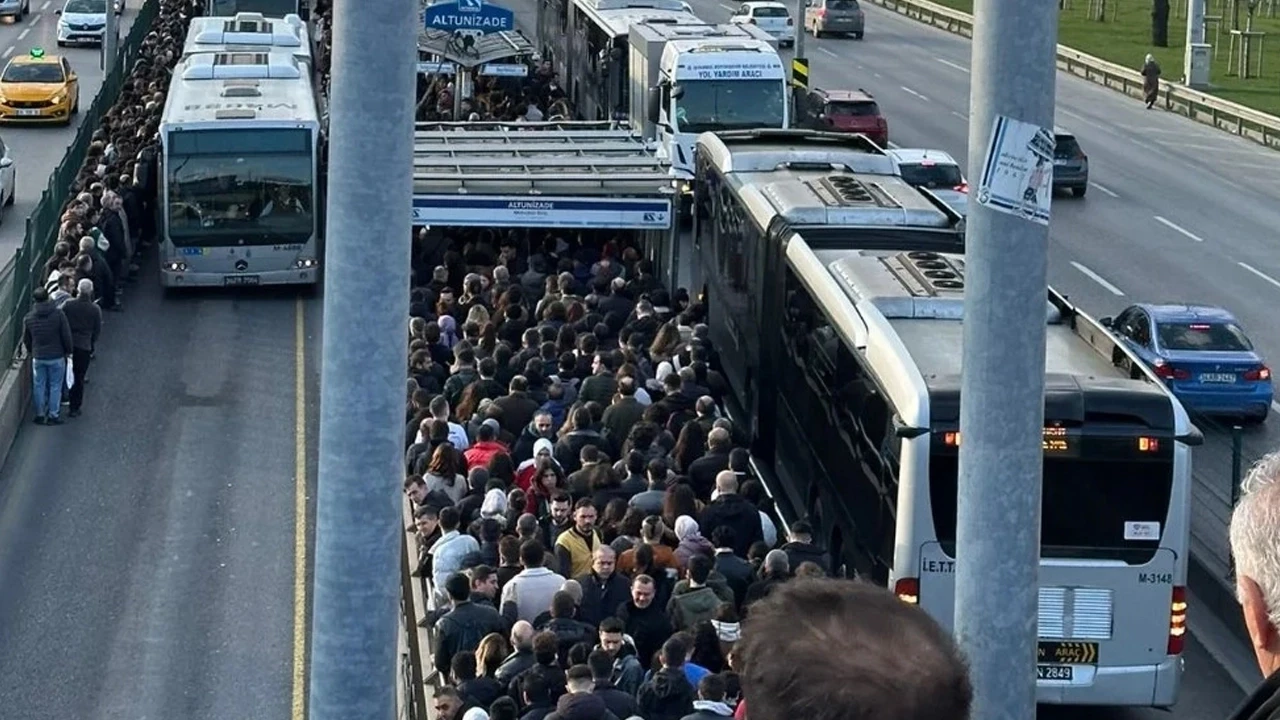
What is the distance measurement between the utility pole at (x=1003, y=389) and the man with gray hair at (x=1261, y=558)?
3.99m

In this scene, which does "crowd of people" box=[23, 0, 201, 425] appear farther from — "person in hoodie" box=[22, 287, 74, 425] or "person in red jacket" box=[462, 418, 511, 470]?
"person in red jacket" box=[462, 418, 511, 470]

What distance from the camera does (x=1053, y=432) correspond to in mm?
14555

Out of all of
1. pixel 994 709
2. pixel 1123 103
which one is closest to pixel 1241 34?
pixel 1123 103

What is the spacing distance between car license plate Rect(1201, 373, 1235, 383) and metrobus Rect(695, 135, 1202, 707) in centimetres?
604

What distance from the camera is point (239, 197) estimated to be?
30.7 m

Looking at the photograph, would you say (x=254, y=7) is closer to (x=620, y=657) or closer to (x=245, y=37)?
(x=245, y=37)

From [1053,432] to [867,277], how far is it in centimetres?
335

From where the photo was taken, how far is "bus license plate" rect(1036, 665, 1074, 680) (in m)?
14.6

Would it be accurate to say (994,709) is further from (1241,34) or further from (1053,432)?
(1241,34)

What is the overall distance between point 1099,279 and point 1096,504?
64.5 ft

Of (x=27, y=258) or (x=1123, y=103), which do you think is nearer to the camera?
(x=27, y=258)

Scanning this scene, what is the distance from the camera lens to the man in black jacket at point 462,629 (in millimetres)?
12703

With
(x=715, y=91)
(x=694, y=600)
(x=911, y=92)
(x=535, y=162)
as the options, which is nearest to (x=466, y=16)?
(x=715, y=91)

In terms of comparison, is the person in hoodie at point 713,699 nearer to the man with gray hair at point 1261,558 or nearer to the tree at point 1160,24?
the man with gray hair at point 1261,558
